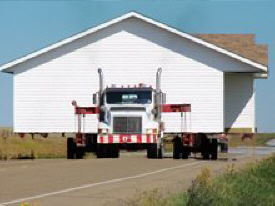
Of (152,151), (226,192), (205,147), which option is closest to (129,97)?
(152,151)

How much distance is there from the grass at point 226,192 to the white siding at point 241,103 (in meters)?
19.0

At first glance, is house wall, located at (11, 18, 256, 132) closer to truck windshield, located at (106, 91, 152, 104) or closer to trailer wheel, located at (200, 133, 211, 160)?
trailer wheel, located at (200, 133, 211, 160)

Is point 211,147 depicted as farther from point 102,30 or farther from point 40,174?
point 40,174

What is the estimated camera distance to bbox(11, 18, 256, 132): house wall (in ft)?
131

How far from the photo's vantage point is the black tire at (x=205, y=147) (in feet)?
115

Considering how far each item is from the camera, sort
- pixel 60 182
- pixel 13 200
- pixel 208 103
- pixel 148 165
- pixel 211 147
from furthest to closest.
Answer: pixel 208 103
pixel 211 147
pixel 148 165
pixel 60 182
pixel 13 200

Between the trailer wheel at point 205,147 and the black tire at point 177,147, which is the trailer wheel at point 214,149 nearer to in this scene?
the trailer wheel at point 205,147

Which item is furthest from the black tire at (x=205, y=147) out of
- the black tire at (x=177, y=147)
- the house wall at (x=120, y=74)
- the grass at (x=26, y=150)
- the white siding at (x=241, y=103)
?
the grass at (x=26, y=150)

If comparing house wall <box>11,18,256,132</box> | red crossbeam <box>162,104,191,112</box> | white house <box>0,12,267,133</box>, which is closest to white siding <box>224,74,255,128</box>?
white house <box>0,12,267,133</box>

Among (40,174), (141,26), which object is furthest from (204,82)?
(40,174)

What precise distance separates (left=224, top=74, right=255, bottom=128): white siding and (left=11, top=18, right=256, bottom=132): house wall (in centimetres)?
157

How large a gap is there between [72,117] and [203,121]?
259 inches

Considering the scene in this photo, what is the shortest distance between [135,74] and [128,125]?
949 centimetres

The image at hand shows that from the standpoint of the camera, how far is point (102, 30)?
41.6 m
